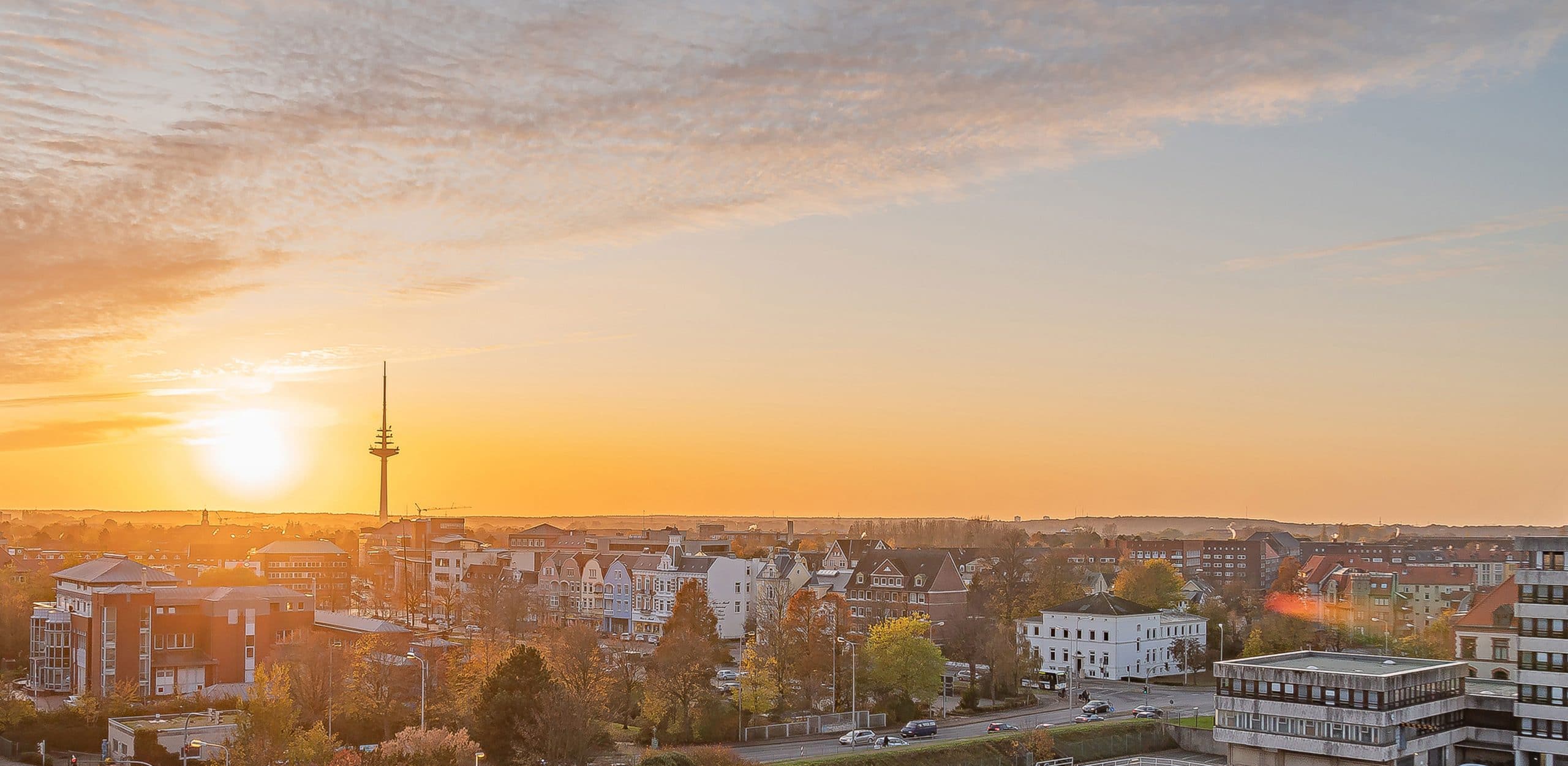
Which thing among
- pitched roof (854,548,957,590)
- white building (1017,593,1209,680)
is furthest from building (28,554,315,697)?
white building (1017,593,1209,680)

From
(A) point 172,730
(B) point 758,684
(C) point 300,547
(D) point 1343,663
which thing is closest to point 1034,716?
(B) point 758,684

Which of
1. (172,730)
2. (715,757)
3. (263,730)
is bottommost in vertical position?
(715,757)

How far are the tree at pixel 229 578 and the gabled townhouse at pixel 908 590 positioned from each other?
43156 millimetres

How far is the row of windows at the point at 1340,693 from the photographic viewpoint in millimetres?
51844

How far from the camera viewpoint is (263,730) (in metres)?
48.8

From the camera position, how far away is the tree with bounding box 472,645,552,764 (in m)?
48.0

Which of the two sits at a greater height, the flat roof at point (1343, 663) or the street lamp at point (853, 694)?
the flat roof at point (1343, 663)

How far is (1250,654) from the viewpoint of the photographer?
7850cm

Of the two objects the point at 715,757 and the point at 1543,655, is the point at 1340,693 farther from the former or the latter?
the point at 715,757

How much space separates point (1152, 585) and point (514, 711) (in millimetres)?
61425

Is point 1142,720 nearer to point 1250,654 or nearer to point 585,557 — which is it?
point 1250,654

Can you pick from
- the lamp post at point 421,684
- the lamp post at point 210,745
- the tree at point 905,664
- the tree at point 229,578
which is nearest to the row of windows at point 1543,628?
the tree at point 905,664

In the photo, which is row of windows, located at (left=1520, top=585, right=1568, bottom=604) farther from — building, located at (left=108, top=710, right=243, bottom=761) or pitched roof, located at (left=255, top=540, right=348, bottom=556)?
pitched roof, located at (left=255, top=540, right=348, bottom=556)

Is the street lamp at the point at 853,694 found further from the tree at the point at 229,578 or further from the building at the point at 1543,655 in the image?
the tree at the point at 229,578
